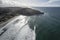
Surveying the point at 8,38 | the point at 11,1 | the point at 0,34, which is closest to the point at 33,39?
the point at 8,38

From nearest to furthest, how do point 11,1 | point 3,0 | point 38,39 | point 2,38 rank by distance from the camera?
1. point 2,38
2. point 38,39
3. point 3,0
4. point 11,1

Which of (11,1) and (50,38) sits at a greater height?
(11,1)

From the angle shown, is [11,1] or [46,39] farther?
[11,1]

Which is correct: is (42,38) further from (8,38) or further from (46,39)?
(8,38)

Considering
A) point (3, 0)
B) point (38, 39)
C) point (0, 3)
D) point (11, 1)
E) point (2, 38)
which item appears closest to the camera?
point (2, 38)

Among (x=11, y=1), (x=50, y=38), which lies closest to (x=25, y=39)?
(x=50, y=38)

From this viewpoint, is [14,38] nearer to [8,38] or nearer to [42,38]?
[8,38]

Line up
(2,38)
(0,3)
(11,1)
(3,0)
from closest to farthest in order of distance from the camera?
(2,38) → (0,3) → (3,0) → (11,1)

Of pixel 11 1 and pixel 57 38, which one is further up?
pixel 11 1

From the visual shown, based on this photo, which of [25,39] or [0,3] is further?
[0,3]
